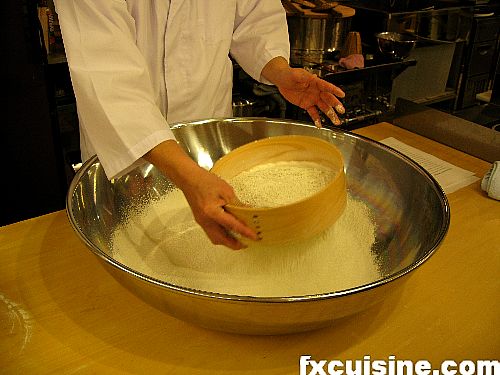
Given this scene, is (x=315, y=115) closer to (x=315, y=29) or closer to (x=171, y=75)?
(x=171, y=75)

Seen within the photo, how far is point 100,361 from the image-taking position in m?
0.71

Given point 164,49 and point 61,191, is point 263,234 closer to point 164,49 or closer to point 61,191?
point 164,49

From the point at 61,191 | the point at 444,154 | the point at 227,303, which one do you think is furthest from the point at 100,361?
the point at 61,191

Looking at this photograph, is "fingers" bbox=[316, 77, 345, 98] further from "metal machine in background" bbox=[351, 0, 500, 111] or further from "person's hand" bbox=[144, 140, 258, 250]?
"metal machine in background" bbox=[351, 0, 500, 111]

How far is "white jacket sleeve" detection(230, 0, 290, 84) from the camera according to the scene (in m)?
1.30

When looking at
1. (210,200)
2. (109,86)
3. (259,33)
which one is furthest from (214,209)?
(259,33)

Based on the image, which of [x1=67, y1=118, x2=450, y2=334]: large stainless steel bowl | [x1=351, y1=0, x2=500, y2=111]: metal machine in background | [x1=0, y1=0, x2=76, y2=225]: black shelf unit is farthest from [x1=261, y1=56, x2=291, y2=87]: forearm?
[x1=351, y1=0, x2=500, y2=111]: metal machine in background

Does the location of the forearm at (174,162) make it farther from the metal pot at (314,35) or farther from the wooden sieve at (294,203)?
the metal pot at (314,35)

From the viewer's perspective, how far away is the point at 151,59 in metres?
1.18

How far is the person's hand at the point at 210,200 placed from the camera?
716 millimetres

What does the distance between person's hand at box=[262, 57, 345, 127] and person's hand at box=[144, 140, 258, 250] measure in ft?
1.25

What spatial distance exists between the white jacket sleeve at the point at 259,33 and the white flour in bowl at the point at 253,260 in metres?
0.50

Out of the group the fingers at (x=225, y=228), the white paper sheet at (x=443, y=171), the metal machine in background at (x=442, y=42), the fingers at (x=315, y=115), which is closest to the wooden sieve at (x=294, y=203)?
the fingers at (x=225, y=228)

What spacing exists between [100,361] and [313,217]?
37 centimetres
